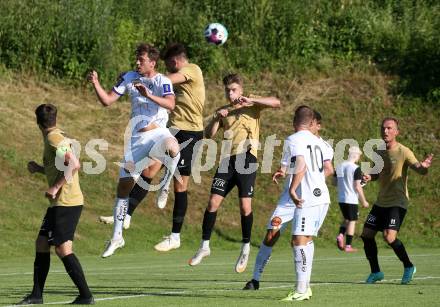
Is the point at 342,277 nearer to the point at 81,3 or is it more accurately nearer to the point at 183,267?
the point at 183,267

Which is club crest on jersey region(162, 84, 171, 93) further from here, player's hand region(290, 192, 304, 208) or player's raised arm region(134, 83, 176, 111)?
player's hand region(290, 192, 304, 208)

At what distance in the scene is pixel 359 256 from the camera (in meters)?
24.2

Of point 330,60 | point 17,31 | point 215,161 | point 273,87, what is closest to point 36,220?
point 215,161

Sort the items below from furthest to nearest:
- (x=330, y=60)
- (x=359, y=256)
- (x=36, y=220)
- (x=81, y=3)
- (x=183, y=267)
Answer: (x=330, y=60) → (x=81, y=3) → (x=36, y=220) → (x=359, y=256) → (x=183, y=267)

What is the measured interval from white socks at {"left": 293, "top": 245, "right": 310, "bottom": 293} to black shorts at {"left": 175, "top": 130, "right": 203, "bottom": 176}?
3848 mm

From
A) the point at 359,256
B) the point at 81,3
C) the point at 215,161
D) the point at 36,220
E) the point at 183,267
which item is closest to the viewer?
the point at 183,267

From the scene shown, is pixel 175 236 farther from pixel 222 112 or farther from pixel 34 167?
pixel 34 167

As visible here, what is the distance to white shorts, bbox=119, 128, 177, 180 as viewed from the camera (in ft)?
51.6

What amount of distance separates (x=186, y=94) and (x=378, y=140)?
1791 cm

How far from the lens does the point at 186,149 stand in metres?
16.3

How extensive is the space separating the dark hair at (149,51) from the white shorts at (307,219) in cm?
367

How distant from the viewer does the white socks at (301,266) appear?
502 inches

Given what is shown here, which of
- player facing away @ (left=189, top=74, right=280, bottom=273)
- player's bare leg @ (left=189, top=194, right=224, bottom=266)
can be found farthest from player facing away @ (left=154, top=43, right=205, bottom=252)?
player's bare leg @ (left=189, top=194, right=224, bottom=266)

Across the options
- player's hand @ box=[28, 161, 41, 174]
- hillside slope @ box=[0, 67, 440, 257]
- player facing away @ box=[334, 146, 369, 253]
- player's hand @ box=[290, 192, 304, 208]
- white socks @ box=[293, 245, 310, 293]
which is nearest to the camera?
player's hand @ box=[28, 161, 41, 174]
